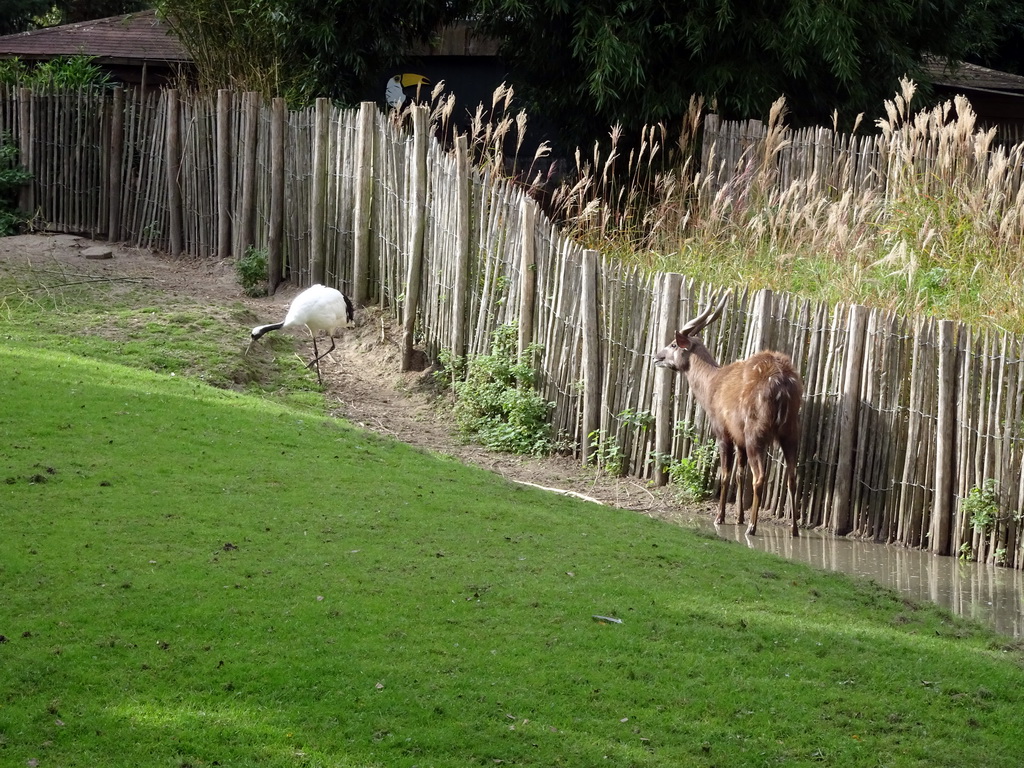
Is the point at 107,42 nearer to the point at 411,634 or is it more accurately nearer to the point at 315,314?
the point at 315,314

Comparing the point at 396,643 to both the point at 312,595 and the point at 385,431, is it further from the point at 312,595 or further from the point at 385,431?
the point at 385,431

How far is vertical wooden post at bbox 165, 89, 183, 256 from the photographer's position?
14.8m

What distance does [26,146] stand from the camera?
16.0 meters

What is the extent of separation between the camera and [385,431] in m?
9.68

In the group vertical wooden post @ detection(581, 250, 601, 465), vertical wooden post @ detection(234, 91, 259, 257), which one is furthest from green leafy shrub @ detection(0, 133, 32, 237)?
vertical wooden post @ detection(581, 250, 601, 465)

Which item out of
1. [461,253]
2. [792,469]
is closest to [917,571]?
[792,469]

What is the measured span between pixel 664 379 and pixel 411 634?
3.96 metres

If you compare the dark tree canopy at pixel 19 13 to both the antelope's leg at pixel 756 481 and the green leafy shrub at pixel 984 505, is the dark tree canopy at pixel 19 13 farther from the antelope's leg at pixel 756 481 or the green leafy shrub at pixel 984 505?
the green leafy shrub at pixel 984 505

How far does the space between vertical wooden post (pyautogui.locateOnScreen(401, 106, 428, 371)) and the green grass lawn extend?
3.51 metres

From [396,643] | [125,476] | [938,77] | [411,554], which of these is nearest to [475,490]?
[411,554]

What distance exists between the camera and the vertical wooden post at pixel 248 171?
540 inches

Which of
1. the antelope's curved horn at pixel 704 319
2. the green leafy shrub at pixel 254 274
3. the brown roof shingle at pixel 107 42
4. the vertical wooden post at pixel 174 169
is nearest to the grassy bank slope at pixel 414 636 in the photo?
the antelope's curved horn at pixel 704 319

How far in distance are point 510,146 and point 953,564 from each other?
1250 centimetres

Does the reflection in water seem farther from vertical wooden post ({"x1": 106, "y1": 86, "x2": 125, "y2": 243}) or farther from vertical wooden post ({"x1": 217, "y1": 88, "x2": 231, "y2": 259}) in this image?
vertical wooden post ({"x1": 106, "y1": 86, "x2": 125, "y2": 243})
